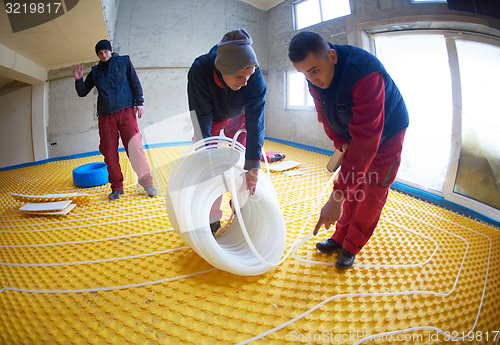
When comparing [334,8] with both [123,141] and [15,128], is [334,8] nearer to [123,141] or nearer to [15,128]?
[123,141]

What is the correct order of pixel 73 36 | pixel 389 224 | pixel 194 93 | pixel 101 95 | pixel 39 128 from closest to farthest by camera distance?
pixel 194 93
pixel 389 224
pixel 101 95
pixel 73 36
pixel 39 128

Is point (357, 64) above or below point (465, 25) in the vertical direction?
below

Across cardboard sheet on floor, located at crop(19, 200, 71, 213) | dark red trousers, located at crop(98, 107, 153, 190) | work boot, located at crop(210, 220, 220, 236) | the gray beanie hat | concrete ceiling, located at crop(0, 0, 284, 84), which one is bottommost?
work boot, located at crop(210, 220, 220, 236)

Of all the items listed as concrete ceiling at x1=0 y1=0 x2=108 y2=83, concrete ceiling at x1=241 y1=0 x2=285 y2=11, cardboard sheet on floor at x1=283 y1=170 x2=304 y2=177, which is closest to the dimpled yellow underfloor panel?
cardboard sheet on floor at x1=283 y1=170 x2=304 y2=177

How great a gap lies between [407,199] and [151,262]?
9.36ft

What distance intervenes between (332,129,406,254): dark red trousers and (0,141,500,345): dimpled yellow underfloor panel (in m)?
0.23

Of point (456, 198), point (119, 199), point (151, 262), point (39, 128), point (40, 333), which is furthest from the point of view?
point (39, 128)

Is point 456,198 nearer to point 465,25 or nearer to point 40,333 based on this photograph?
point 465,25

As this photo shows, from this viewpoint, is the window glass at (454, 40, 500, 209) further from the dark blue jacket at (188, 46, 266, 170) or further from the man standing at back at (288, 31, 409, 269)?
the dark blue jacket at (188, 46, 266, 170)

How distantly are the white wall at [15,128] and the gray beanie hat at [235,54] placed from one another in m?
4.86

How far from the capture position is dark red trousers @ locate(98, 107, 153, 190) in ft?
8.50

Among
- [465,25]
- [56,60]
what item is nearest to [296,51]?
[465,25]

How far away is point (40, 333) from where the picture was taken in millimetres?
1045

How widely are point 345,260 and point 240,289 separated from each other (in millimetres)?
729
